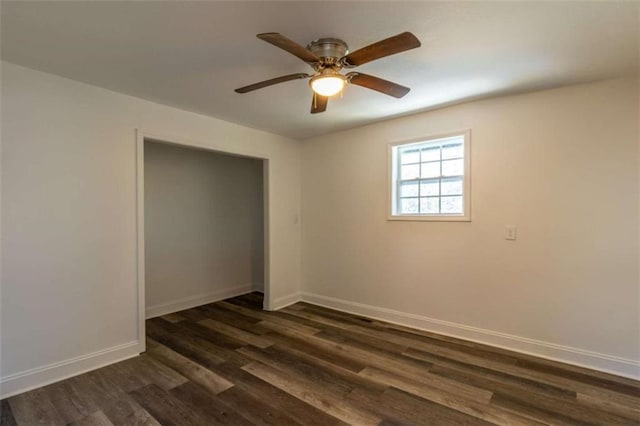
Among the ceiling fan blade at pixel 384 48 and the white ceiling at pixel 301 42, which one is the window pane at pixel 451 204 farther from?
the ceiling fan blade at pixel 384 48

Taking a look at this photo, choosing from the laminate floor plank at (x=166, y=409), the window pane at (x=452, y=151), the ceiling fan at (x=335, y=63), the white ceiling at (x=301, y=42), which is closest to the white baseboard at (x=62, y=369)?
the laminate floor plank at (x=166, y=409)

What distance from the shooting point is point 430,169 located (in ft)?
11.6

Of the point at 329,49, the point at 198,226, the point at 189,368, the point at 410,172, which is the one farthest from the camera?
the point at 198,226

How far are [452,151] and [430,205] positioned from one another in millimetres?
632

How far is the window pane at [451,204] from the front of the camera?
11.0ft

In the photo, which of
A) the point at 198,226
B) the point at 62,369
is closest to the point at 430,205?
the point at 198,226

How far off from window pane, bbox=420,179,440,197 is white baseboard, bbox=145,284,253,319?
3.28 m

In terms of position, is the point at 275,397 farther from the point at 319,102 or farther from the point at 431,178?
the point at 431,178

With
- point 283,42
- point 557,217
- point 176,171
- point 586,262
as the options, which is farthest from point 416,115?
point 176,171

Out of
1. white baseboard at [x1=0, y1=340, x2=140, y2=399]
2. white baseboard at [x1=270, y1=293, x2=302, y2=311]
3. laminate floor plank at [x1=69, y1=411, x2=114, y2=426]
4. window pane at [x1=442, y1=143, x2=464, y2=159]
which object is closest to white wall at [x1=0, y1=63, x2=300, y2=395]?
white baseboard at [x1=0, y1=340, x2=140, y2=399]

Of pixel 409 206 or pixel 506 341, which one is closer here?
pixel 506 341

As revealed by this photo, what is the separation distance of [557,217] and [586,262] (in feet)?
1.40

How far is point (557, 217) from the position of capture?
2.76 meters

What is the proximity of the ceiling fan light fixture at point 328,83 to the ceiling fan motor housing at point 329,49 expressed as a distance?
9 centimetres
